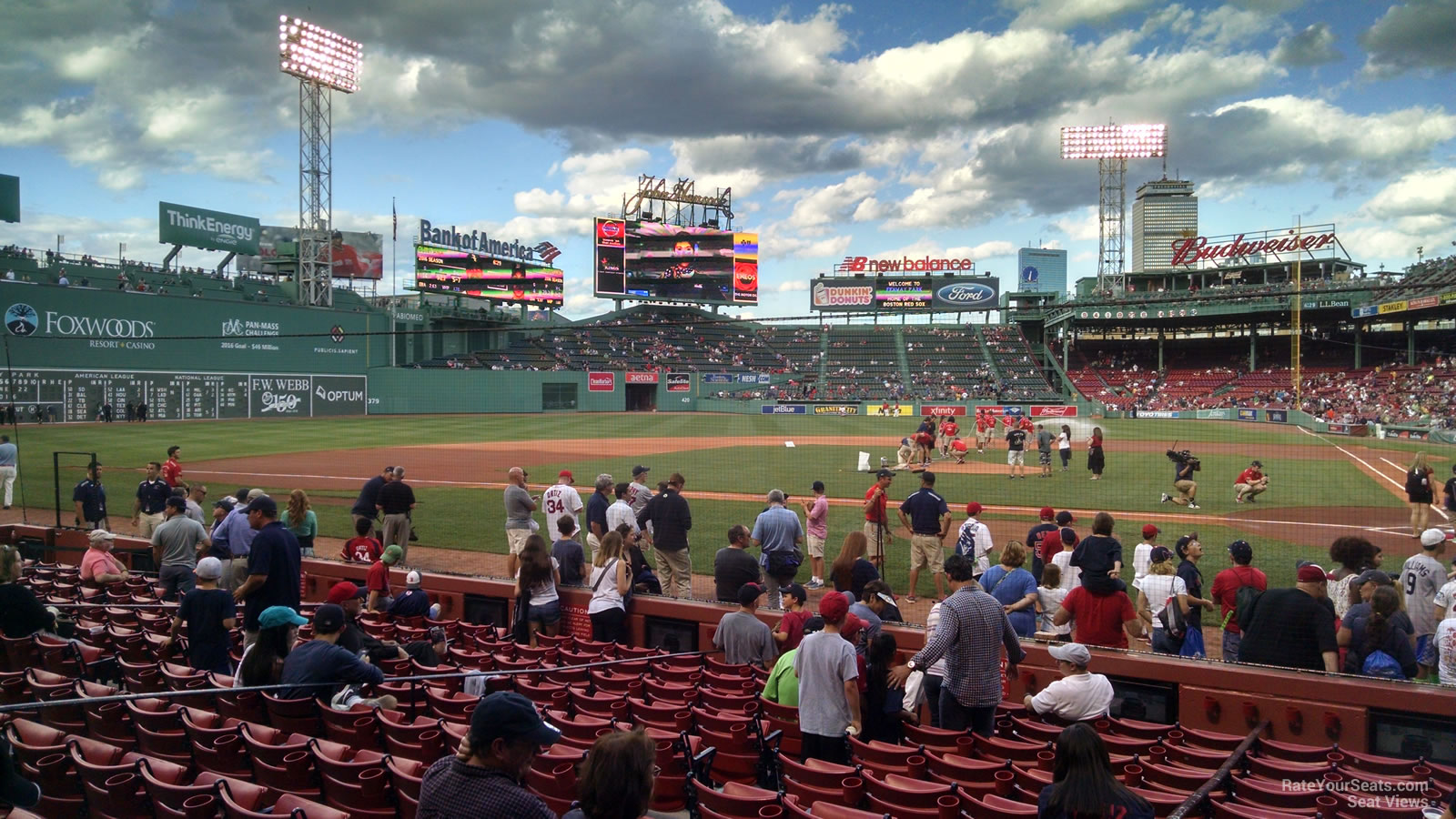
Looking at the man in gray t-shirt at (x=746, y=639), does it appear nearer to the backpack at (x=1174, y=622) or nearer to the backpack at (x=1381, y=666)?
the backpack at (x=1174, y=622)

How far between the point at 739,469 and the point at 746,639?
1886 cm

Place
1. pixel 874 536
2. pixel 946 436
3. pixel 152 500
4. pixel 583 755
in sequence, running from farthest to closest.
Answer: pixel 946 436, pixel 152 500, pixel 874 536, pixel 583 755

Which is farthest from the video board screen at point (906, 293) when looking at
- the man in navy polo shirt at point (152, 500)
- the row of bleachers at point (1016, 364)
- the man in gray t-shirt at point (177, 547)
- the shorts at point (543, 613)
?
the shorts at point (543, 613)

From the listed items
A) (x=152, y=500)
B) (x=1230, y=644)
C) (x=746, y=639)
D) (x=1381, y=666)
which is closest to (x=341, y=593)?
(x=746, y=639)

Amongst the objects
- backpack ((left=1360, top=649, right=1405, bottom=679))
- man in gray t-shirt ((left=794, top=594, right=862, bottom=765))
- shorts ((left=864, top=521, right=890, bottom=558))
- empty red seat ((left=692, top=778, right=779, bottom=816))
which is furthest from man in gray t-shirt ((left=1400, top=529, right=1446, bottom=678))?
empty red seat ((left=692, top=778, right=779, bottom=816))

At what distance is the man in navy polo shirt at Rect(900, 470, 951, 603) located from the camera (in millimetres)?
10781

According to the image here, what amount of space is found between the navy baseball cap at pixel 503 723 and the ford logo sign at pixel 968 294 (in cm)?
7199

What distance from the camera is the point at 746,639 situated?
22.4ft

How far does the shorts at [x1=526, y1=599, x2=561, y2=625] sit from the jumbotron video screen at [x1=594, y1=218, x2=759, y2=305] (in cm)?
5870

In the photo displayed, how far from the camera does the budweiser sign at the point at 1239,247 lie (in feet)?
200

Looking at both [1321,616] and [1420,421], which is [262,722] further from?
[1420,421]

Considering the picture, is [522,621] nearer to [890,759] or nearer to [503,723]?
[890,759]

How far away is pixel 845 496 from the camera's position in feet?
65.1

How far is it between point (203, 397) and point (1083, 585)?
152 ft
